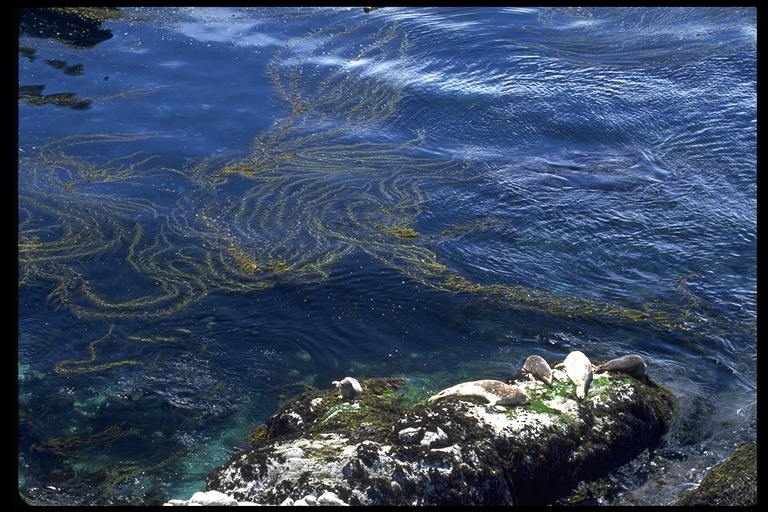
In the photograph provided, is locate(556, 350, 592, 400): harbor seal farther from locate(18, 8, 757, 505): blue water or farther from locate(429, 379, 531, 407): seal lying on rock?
locate(18, 8, 757, 505): blue water

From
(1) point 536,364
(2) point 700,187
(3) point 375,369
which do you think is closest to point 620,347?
(1) point 536,364

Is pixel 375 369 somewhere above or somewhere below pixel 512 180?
below

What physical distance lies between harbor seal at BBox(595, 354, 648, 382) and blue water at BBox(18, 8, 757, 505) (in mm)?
463

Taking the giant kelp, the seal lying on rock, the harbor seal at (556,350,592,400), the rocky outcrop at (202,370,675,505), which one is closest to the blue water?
the giant kelp

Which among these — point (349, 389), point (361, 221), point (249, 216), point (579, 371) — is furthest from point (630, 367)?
point (249, 216)

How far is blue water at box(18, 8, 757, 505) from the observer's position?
9156 mm

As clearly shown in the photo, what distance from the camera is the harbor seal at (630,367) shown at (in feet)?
29.6

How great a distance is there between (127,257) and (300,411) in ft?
14.2

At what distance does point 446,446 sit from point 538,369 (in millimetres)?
1756

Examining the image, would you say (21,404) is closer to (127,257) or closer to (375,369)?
(127,257)

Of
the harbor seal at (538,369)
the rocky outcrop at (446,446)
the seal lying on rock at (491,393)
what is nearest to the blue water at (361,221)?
the rocky outcrop at (446,446)

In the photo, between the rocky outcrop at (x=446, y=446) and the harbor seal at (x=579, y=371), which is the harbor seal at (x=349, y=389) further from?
the harbor seal at (x=579, y=371)

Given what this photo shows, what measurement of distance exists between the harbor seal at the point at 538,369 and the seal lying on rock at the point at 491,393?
44 centimetres

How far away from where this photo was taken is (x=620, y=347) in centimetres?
991
